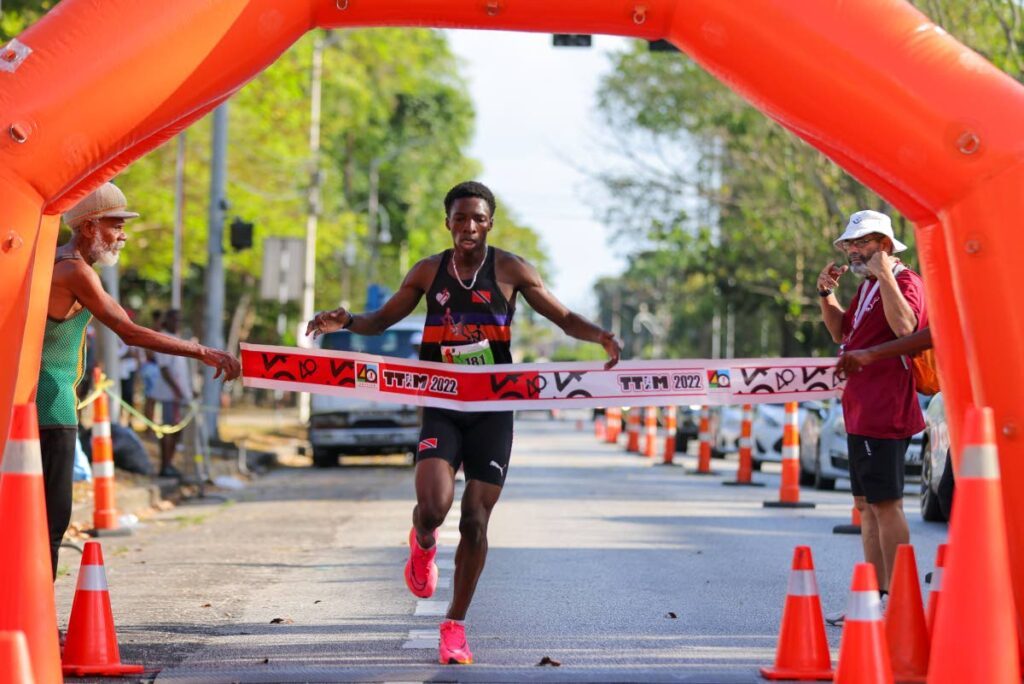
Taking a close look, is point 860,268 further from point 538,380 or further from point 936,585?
point 936,585

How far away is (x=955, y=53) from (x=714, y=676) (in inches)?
108

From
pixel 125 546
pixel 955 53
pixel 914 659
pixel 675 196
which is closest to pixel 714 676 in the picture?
pixel 914 659

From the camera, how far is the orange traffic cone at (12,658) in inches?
190

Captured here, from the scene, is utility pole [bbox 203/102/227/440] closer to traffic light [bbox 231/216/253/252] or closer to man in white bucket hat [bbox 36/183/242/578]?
traffic light [bbox 231/216/253/252]

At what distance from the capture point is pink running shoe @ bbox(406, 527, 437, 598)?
7852 millimetres

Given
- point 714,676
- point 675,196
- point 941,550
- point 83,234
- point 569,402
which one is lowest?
point 714,676

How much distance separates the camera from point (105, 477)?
14.2 m

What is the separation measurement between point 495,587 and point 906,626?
12.4 feet

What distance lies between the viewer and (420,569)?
7922mm

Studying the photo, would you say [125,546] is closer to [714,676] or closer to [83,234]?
[83,234]

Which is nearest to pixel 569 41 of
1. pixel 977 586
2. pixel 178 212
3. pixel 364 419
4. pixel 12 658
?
pixel 977 586

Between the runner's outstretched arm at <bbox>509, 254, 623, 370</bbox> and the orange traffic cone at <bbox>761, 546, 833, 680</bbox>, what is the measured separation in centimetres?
134

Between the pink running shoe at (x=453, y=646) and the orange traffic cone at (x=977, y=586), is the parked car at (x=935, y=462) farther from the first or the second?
the orange traffic cone at (x=977, y=586)

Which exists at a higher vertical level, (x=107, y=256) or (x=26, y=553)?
(x=107, y=256)
